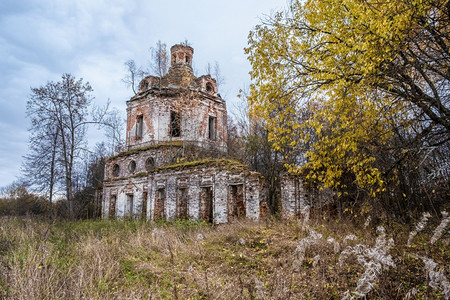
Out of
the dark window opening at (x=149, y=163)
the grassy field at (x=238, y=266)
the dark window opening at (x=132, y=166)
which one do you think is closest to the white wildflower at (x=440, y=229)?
the grassy field at (x=238, y=266)

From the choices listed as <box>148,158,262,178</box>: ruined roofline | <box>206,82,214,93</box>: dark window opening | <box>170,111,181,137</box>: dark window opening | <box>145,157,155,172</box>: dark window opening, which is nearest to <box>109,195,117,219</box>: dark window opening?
<box>145,157,155,172</box>: dark window opening

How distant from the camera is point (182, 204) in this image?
20344mm

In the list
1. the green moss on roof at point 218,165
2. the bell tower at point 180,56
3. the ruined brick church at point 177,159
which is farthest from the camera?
the bell tower at point 180,56

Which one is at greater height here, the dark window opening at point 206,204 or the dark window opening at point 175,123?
the dark window opening at point 175,123

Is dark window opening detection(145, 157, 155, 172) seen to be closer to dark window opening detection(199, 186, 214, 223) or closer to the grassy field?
dark window opening detection(199, 186, 214, 223)

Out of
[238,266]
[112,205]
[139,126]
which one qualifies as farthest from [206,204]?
[238,266]

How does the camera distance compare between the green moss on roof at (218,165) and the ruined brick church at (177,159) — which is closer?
the green moss on roof at (218,165)

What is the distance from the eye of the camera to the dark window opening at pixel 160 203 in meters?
21.6

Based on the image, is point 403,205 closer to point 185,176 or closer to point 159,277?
point 159,277

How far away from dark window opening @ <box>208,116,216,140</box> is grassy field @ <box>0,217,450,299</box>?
56.7 feet

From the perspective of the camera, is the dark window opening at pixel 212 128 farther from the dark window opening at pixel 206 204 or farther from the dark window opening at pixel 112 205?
the dark window opening at pixel 112 205

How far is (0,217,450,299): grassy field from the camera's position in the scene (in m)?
5.09

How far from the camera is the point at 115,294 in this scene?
18.4 ft

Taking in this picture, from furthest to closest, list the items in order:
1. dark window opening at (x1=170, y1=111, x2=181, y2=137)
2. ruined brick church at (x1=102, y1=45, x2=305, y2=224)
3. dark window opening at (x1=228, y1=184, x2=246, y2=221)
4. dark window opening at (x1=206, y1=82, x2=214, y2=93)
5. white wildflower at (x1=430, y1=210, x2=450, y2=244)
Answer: dark window opening at (x1=206, y1=82, x2=214, y2=93) → dark window opening at (x1=170, y1=111, x2=181, y2=137) → ruined brick church at (x1=102, y1=45, x2=305, y2=224) → dark window opening at (x1=228, y1=184, x2=246, y2=221) → white wildflower at (x1=430, y1=210, x2=450, y2=244)
